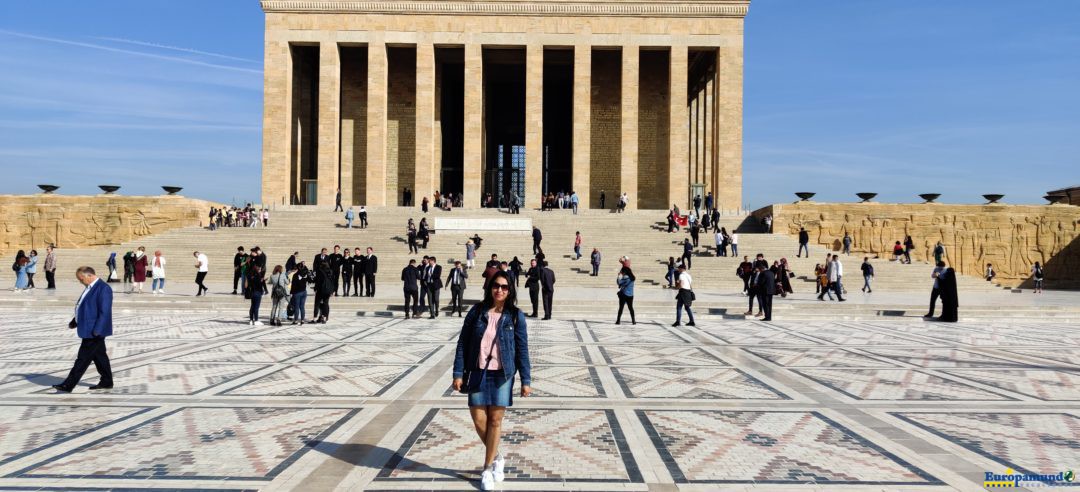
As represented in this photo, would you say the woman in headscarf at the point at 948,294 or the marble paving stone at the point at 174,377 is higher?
the woman in headscarf at the point at 948,294

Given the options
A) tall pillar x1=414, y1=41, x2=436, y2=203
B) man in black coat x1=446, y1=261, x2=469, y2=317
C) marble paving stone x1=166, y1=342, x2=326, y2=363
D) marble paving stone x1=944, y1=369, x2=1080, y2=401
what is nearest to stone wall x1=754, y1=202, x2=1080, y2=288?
tall pillar x1=414, y1=41, x2=436, y2=203

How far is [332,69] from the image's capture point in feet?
111

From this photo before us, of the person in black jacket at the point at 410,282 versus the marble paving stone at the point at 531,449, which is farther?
the person in black jacket at the point at 410,282

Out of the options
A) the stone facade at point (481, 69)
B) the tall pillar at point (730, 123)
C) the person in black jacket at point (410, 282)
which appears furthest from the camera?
the tall pillar at point (730, 123)

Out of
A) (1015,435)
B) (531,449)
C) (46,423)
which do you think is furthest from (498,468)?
(1015,435)

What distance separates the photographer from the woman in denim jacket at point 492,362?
3.87 meters

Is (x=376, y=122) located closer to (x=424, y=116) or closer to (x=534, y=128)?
(x=424, y=116)

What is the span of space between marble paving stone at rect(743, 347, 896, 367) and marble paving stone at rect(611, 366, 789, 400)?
4.13ft

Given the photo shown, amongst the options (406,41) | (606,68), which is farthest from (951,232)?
(406,41)

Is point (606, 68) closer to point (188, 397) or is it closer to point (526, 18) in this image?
point (526, 18)

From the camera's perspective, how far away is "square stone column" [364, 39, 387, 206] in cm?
3388

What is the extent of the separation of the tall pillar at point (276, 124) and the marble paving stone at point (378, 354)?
26389mm

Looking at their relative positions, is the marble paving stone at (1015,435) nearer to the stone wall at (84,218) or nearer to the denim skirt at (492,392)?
the denim skirt at (492,392)

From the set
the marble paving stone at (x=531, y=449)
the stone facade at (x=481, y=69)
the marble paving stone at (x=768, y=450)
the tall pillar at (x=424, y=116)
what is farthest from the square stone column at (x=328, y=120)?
the marble paving stone at (x=768, y=450)
